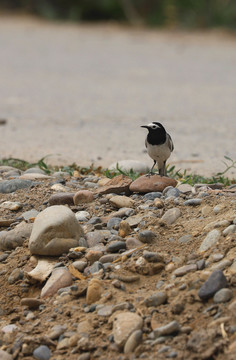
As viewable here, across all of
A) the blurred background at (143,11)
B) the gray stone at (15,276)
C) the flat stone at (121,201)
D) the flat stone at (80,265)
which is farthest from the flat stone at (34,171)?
the blurred background at (143,11)

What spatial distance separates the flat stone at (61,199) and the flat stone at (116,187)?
203 millimetres

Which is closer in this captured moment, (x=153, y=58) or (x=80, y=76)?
(x=80, y=76)

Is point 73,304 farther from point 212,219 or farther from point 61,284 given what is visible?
point 212,219

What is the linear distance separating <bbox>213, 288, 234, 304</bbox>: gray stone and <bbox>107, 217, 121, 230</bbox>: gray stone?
3.46ft

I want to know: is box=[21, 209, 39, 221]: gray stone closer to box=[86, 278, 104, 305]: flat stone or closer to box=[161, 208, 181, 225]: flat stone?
box=[161, 208, 181, 225]: flat stone

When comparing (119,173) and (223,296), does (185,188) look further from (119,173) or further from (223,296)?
(223,296)

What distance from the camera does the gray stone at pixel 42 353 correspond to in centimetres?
341

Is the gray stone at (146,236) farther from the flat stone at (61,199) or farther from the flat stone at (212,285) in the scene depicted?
the flat stone at (61,199)

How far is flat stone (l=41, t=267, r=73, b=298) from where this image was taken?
12.7ft

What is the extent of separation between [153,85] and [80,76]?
4.79 ft

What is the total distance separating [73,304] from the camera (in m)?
3.69

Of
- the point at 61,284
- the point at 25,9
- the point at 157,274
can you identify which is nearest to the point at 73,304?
the point at 61,284

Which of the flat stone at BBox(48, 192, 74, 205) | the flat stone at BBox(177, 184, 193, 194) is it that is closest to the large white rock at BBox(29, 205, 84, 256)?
the flat stone at BBox(48, 192, 74, 205)

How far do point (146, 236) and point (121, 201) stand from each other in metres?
0.57
